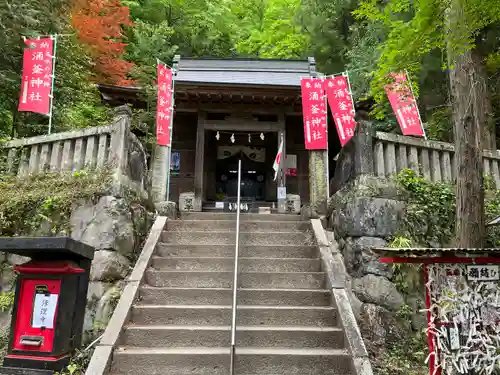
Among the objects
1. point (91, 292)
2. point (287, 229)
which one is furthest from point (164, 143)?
point (91, 292)

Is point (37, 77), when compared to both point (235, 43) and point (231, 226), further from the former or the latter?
point (235, 43)

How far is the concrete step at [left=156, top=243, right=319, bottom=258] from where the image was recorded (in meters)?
6.45

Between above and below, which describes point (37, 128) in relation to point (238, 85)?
below

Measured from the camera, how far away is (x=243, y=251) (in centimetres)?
654

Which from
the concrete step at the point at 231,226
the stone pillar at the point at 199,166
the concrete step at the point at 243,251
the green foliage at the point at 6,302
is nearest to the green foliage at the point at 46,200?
the green foliage at the point at 6,302

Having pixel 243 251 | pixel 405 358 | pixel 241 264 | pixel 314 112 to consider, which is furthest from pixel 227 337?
pixel 314 112

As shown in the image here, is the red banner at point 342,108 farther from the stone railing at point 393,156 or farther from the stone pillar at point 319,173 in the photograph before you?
the stone railing at point 393,156

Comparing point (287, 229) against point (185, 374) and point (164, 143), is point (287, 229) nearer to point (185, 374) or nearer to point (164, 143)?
point (185, 374)

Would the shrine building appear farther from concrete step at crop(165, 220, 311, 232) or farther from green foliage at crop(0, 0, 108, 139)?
concrete step at crop(165, 220, 311, 232)

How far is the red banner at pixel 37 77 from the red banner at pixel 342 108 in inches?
280

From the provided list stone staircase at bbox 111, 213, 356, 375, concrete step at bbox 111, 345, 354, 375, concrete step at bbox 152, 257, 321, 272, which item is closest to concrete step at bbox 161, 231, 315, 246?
stone staircase at bbox 111, 213, 356, 375

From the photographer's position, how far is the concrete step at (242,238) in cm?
681

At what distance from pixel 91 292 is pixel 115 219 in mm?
1098

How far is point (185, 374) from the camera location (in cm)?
426
